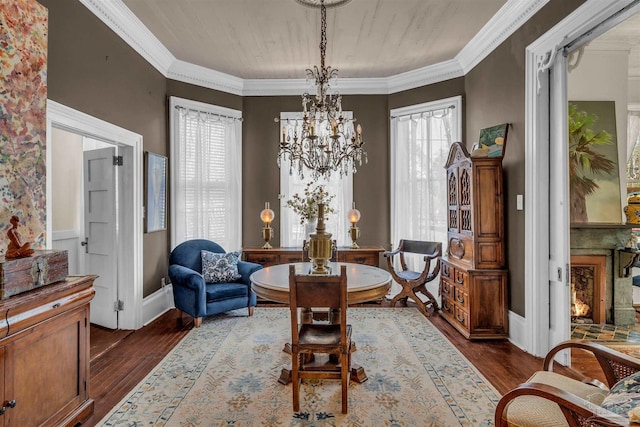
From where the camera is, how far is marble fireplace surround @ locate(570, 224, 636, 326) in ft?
13.5

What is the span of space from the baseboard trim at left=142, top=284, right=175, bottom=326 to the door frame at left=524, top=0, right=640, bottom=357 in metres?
3.94

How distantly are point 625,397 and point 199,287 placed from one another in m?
3.53

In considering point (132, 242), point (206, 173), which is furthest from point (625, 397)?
point (206, 173)

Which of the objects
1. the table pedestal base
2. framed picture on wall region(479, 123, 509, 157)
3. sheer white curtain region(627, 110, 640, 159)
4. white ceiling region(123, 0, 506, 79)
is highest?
white ceiling region(123, 0, 506, 79)

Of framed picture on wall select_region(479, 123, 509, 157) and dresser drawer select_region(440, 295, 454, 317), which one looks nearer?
framed picture on wall select_region(479, 123, 509, 157)

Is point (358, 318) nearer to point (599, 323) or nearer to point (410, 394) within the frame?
point (410, 394)

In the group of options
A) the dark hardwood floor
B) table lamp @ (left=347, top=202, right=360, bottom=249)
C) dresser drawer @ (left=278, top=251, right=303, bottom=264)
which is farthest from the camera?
table lamp @ (left=347, top=202, right=360, bottom=249)

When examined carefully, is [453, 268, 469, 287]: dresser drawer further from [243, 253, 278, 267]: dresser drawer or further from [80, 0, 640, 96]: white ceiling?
[80, 0, 640, 96]: white ceiling

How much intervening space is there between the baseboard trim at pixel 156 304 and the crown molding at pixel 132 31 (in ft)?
9.04

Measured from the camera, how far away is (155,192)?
173 inches

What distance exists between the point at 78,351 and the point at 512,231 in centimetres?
372

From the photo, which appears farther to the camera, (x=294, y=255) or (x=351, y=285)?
(x=294, y=255)

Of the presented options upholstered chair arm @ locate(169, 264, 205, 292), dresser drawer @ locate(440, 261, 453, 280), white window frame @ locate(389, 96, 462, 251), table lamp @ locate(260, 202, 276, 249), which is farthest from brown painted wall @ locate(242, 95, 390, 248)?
upholstered chair arm @ locate(169, 264, 205, 292)

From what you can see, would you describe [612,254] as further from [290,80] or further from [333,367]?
[290,80]
